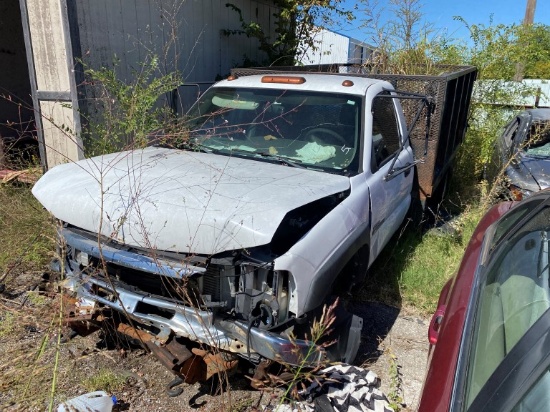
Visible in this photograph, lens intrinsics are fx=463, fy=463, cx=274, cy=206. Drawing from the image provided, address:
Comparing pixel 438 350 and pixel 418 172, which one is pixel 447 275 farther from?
pixel 438 350

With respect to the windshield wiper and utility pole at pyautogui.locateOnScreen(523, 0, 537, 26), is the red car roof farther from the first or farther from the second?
utility pole at pyautogui.locateOnScreen(523, 0, 537, 26)

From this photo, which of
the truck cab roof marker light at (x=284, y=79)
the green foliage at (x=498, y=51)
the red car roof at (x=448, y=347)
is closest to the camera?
the red car roof at (x=448, y=347)

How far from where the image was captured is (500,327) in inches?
71.1

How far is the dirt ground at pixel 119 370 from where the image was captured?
280cm

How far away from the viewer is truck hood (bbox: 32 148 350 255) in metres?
2.53

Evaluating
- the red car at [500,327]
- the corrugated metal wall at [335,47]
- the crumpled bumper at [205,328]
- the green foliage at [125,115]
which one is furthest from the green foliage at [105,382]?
the corrugated metal wall at [335,47]

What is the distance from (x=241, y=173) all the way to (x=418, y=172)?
286 centimetres

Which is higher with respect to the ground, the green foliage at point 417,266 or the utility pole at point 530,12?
the utility pole at point 530,12

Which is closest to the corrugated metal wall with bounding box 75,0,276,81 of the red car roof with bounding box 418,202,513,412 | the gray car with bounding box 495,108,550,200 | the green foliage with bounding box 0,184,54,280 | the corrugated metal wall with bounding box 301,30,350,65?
the green foliage with bounding box 0,184,54,280

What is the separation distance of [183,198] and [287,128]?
A: 4.74 feet

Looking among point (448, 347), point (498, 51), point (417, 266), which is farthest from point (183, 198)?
point (498, 51)

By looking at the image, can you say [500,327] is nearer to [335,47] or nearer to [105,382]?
[105,382]

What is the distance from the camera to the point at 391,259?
16.2ft

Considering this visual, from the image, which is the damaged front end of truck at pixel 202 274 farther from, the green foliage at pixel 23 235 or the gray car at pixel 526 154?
the gray car at pixel 526 154
